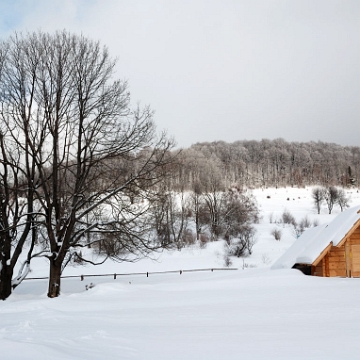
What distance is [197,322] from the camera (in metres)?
7.62

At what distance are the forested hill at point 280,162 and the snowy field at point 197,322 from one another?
70437 millimetres

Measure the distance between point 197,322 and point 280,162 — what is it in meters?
110

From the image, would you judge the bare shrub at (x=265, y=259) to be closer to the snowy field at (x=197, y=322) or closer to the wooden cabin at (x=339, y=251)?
the wooden cabin at (x=339, y=251)

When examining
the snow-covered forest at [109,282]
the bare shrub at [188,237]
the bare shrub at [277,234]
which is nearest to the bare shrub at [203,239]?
the bare shrub at [188,237]

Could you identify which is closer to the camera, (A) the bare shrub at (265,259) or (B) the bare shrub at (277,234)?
(A) the bare shrub at (265,259)

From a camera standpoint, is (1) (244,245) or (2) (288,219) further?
(2) (288,219)

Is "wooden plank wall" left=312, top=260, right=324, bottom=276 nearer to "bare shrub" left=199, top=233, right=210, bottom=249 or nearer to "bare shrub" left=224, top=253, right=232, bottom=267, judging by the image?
"bare shrub" left=224, top=253, right=232, bottom=267

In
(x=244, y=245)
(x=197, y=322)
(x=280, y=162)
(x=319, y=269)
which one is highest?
(x=280, y=162)

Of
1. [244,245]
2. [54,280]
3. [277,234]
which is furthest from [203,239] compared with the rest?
[54,280]

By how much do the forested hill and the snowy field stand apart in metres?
70.4

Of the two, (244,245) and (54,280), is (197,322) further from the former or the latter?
(244,245)

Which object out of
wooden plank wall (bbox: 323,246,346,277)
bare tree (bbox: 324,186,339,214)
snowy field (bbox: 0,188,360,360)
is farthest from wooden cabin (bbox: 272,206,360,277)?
bare tree (bbox: 324,186,339,214)

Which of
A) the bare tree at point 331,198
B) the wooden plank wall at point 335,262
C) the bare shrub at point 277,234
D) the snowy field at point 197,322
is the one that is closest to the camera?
the snowy field at point 197,322

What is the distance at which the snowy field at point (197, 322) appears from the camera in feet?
17.2
